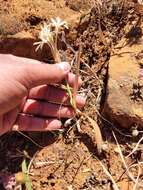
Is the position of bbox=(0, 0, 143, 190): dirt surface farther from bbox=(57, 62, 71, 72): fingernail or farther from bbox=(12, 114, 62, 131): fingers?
bbox=(57, 62, 71, 72): fingernail

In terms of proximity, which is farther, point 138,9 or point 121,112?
point 138,9

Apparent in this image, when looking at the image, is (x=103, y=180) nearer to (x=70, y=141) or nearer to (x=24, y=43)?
(x=70, y=141)

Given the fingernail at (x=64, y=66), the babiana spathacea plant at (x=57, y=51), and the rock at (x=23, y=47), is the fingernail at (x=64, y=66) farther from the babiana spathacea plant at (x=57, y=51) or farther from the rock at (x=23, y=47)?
the rock at (x=23, y=47)

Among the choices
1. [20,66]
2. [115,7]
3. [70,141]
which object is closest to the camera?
[20,66]

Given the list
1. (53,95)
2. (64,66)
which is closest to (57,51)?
(64,66)

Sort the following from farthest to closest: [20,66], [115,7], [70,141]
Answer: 1. [115,7]
2. [70,141]
3. [20,66]

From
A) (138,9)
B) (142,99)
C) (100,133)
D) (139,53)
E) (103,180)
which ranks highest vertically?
(138,9)

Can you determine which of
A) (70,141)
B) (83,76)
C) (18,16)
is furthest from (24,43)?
(70,141)

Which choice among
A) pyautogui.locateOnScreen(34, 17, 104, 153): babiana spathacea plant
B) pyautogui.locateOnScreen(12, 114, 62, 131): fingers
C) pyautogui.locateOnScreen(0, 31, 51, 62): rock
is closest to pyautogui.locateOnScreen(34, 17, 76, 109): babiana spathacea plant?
pyautogui.locateOnScreen(34, 17, 104, 153): babiana spathacea plant

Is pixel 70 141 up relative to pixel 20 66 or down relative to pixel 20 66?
down
